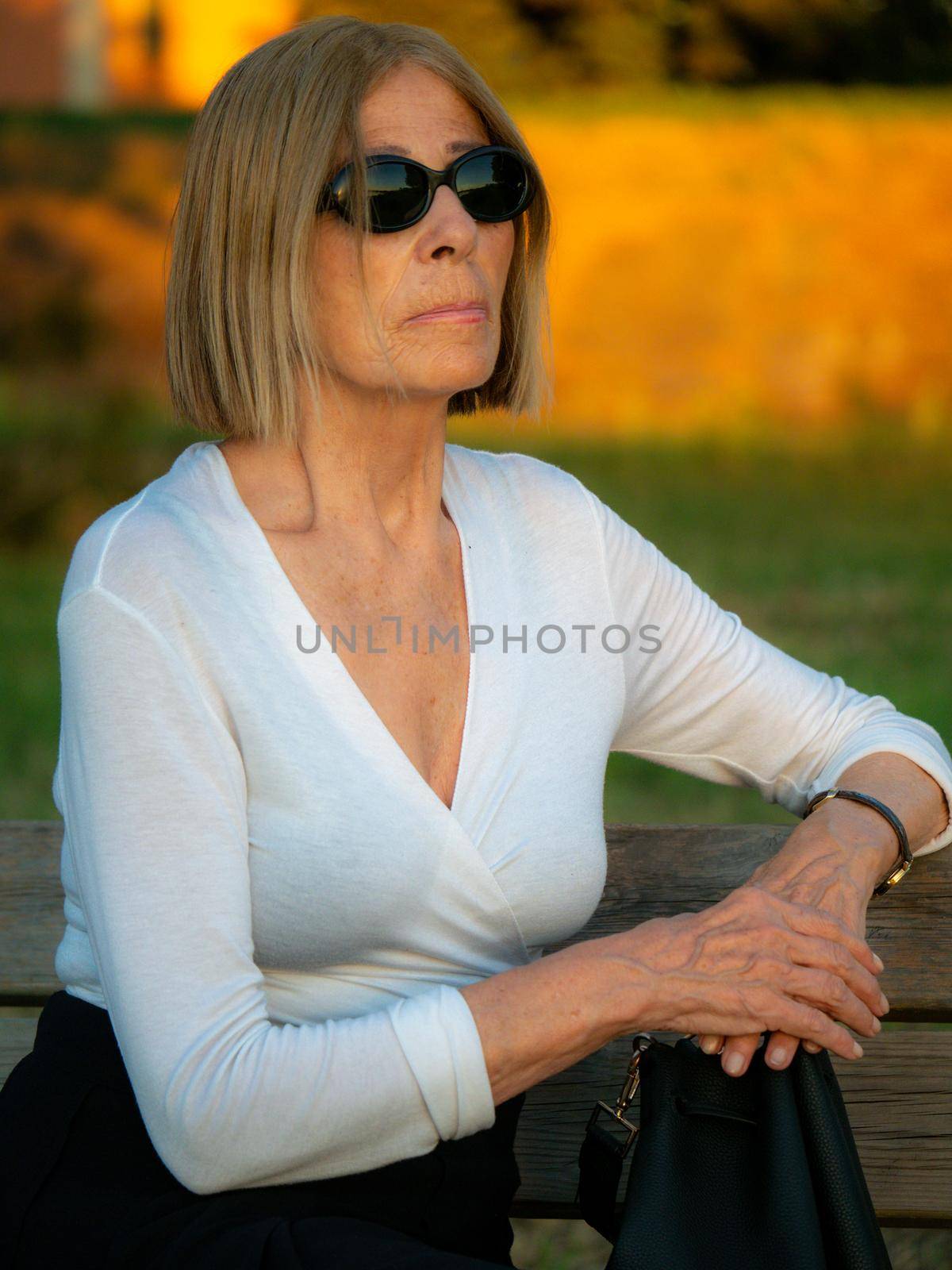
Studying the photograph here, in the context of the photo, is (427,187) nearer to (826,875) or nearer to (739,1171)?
(826,875)

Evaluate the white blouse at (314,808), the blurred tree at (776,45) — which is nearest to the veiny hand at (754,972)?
the white blouse at (314,808)

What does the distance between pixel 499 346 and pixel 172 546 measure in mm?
821

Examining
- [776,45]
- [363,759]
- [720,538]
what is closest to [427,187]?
[363,759]

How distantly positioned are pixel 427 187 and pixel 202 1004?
111cm

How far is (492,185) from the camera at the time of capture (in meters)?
2.22

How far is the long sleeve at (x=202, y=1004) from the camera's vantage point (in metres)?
1.78

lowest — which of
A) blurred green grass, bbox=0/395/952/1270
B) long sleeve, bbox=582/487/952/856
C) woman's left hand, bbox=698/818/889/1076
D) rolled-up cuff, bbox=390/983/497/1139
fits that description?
blurred green grass, bbox=0/395/952/1270

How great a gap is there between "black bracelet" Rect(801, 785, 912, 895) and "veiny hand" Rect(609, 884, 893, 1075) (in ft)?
0.70

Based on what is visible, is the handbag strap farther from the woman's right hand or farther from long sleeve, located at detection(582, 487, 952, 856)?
long sleeve, located at detection(582, 487, 952, 856)

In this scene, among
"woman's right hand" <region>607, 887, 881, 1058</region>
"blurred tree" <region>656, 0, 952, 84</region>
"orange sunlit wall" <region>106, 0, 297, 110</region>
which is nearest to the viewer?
"woman's right hand" <region>607, 887, 881, 1058</region>

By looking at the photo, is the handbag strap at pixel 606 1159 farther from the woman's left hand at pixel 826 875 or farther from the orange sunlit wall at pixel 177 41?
the orange sunlit wall at pixel 177 41

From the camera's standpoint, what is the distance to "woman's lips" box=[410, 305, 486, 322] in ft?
7.15

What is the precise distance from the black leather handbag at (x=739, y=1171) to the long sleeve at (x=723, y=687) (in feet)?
1.82

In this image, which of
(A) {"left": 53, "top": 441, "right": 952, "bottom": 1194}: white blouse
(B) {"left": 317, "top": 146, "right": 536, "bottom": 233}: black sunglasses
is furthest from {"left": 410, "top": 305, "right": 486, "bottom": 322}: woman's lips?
(A) {"left": 53, "top": 441, "right": 952, "bottom": 1194}: white blouse
